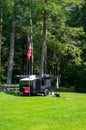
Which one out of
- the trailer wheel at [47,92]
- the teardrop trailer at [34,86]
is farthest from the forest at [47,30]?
the trailer wheel at [47,92]

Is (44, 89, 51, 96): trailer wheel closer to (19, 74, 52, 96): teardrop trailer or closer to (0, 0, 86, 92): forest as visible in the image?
(19, 74, 52, 96): teardrop trailer

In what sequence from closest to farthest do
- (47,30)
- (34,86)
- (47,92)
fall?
(34,86) < (47,92) < (47,30)

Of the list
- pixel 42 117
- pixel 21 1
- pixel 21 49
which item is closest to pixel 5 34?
pixel 21 49

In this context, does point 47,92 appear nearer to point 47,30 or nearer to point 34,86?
point 34,86

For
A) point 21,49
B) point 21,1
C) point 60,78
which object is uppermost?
point 21,1

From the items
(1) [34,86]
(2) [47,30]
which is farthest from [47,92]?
(2) [47,30]

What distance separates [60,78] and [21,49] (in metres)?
8.33

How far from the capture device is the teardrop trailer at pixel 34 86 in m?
37.4

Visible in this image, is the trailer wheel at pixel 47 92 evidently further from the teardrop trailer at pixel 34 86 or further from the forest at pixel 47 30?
the forest at pixel 47 30

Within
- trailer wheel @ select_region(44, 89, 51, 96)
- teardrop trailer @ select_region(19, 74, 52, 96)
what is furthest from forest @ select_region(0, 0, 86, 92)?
trailer wheel @ select_region(44, 89, 51, 96)

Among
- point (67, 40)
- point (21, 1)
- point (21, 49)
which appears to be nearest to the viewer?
point (21, 1)

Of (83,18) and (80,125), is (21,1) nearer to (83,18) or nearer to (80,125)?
(83,18)

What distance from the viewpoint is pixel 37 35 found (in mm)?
49688

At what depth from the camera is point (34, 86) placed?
37.6 metres
